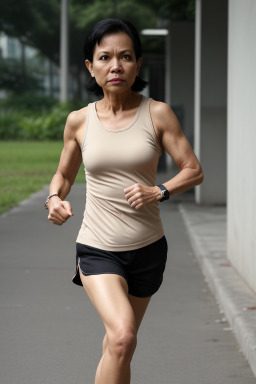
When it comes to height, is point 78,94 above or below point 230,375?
below

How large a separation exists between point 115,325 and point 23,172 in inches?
882

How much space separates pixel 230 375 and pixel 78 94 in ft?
249

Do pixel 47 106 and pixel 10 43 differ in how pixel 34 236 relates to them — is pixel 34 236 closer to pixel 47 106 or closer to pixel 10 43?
pixel 47 106

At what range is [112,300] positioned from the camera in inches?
156

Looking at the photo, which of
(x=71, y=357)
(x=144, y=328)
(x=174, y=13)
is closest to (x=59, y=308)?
(x=144, y=328)

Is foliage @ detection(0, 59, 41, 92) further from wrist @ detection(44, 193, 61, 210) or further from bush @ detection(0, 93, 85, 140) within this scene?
wrist @ detection(44, 193, 61, 210)

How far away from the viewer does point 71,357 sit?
6.18m

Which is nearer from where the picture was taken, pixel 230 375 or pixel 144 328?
pixel 230 375

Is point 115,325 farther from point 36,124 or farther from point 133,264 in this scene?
point 36,124

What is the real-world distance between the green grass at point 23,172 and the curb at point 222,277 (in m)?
4.26

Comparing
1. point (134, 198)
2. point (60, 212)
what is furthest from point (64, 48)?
point (134, 198)

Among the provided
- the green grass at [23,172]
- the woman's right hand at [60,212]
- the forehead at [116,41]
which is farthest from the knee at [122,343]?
the green grass at [23,172]

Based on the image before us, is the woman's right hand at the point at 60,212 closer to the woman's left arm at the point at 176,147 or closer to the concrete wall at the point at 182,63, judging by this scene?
the woman's left arm at the point at 176,147

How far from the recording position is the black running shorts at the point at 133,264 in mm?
4148
